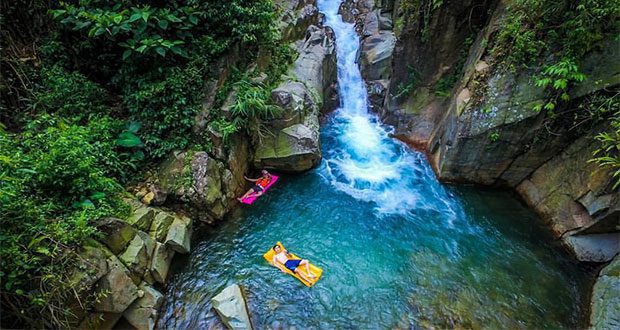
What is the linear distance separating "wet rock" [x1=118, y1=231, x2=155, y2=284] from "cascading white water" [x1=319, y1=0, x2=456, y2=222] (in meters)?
4.53

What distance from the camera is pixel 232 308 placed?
190 inches

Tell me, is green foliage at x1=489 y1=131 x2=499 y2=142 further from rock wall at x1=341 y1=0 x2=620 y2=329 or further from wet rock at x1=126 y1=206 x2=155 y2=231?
wet rock at x1=126 y1=206 x2=155 y2=231

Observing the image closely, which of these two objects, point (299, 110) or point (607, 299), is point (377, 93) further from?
point (607, 299)

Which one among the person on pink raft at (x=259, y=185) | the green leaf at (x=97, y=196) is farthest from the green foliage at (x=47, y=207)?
the person on pink raft at (x=259, y=185)

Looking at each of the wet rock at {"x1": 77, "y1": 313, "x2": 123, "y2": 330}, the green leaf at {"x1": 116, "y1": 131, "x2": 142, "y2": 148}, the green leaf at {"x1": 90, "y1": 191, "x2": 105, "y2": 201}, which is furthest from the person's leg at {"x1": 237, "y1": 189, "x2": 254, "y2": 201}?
the wet rock at {"x1": 77, "y1": 313, "x2": 123, "y2": 330}

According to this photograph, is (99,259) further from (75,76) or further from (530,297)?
(530,297)

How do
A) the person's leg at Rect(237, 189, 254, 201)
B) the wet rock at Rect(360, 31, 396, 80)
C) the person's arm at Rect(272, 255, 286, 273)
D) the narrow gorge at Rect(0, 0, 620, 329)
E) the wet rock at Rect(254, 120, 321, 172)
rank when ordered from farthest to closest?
the wet rock at Rect(360, 31, 396, 80) < the wet rock at Rect(254, 120, 321, 172) < the person's leg at Rect(237, 189, 254, 201) < the person's arm at Rect(272, 255, 286, 273) < the narrow gorge at Rect(0, 0, 620, 329)

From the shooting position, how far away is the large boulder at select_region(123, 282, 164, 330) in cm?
470

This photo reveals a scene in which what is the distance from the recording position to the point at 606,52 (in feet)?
17.8

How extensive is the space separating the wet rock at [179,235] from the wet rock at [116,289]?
927 millimetres

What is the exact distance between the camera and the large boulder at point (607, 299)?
457 centimetres

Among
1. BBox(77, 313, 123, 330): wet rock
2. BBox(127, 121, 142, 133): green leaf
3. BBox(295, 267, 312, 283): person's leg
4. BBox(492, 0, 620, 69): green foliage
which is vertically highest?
BBox(492, 0, 620, 69): green foliage

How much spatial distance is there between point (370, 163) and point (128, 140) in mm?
6154

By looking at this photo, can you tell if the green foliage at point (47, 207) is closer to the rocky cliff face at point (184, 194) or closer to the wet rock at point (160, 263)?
the rocky cliff face at point (184, 194)
